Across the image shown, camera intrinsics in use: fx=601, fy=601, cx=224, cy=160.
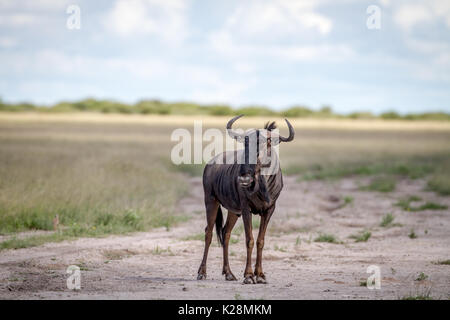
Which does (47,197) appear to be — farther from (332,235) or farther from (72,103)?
(72,103)

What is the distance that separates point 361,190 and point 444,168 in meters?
6.24

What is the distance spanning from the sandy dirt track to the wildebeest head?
4.94ft

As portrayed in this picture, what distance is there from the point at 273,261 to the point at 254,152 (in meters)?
3.35

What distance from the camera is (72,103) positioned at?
107 metres

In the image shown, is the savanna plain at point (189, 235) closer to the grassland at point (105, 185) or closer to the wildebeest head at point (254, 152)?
the grassland at point (105, 185)

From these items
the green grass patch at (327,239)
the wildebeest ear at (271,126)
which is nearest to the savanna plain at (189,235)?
the green grass patch at (327,239)

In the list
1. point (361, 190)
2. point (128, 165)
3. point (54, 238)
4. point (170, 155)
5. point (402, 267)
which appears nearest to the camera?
point (402, 267)

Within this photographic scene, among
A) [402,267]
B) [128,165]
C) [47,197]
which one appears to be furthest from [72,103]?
[402,267]

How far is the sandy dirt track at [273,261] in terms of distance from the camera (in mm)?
8102

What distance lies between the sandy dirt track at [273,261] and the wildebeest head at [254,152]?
1505 millimetres

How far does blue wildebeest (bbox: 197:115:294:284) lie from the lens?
845cm

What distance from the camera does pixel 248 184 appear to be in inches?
326

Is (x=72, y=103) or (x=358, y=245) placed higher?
(x=72, y=103)

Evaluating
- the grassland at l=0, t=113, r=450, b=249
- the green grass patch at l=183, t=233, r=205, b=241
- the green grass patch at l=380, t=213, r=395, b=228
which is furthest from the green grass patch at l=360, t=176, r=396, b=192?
the green grass patch at l=183, t=233, r=205, b=241
